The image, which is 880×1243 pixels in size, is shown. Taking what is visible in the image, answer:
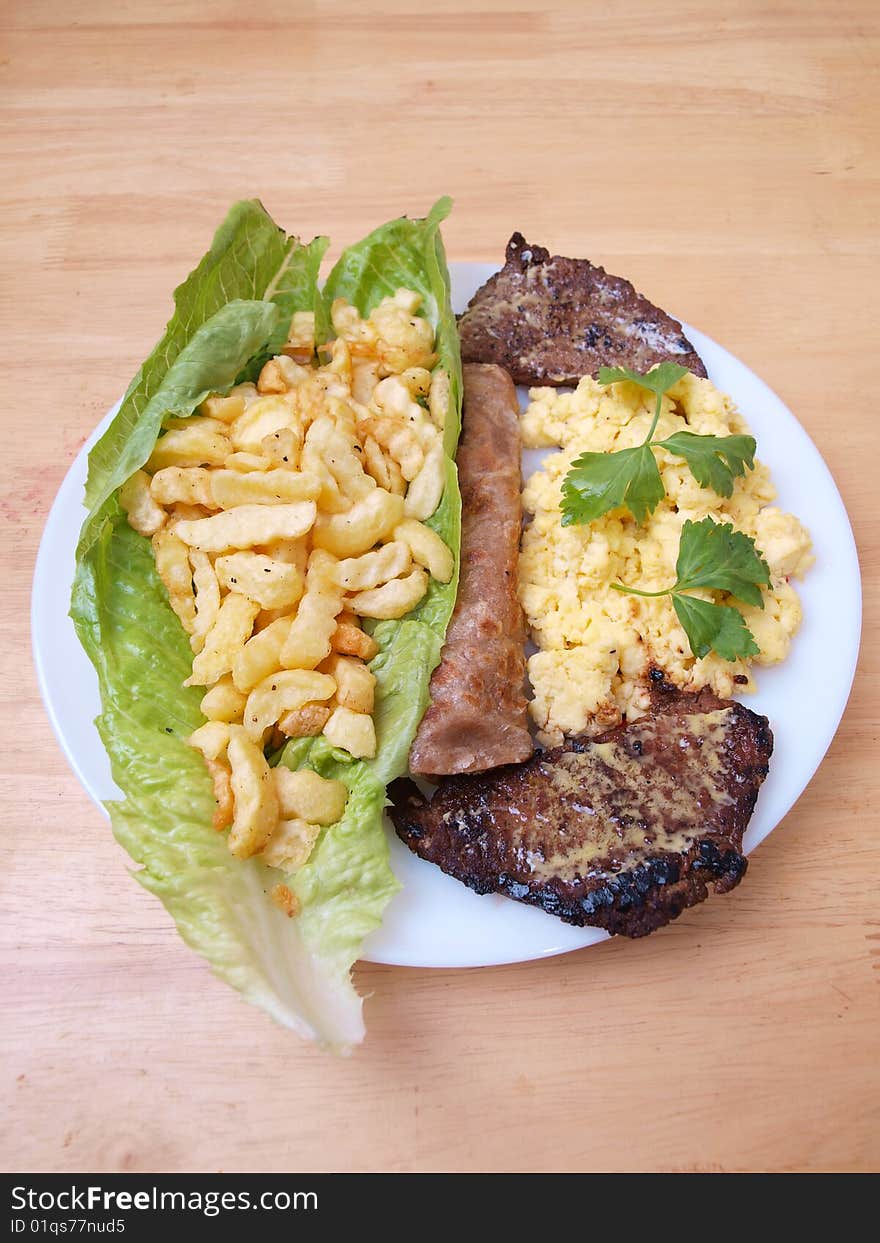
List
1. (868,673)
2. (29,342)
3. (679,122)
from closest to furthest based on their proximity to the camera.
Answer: (868,673) → (29,342) → (679,122)

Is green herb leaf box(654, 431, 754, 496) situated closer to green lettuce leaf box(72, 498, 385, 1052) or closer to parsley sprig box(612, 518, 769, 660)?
parsley sprig box(612, 518, 769, 660)

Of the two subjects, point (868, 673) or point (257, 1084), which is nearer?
point (257, 1084)

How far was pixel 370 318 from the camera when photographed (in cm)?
309

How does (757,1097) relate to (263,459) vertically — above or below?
below

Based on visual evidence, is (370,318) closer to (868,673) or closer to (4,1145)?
(868,673)

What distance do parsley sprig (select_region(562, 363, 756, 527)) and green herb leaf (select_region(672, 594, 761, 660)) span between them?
1.08ft

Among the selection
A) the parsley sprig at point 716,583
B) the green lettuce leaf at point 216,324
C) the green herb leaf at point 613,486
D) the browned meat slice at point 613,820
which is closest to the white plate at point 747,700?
the browned meat slice at point 613,820

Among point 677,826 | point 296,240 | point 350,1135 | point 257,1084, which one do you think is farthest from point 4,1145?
point 296,240

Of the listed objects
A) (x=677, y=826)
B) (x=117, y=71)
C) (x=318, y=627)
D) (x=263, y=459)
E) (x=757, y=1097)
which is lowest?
(x=757, y=1097)

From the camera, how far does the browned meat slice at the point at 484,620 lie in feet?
7.91

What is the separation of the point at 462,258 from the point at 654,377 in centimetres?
130

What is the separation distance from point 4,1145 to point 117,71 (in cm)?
415

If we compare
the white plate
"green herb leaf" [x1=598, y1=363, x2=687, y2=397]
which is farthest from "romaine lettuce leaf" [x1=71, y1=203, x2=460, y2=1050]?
"green herb leaf" [x1=598, y1=363, x2=687, y2=397]

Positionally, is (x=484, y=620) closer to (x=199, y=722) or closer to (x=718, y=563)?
(x=718, y=563)
